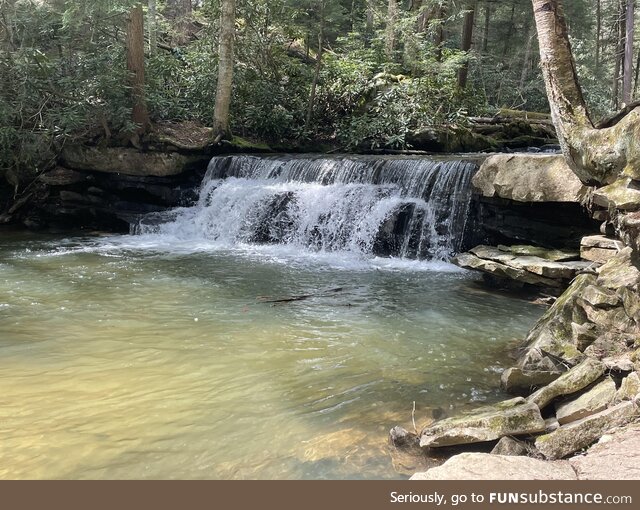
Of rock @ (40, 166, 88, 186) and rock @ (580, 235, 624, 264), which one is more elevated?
Answer: rock @ (40, 166, 88, 186)

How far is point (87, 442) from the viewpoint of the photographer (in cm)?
A: 360

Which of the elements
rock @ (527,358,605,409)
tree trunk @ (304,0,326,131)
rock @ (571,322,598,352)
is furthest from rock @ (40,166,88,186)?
rock @ (527,358,605,409)

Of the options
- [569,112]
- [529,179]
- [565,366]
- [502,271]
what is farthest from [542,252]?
[565,366]

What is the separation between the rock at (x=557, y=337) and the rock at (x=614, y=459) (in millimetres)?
1522

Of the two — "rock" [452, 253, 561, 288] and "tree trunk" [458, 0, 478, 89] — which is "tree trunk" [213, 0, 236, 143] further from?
"rock" [452, 253, 561, 288]

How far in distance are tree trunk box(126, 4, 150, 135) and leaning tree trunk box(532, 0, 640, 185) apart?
10.1 meters

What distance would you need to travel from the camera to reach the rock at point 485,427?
341 centimetres

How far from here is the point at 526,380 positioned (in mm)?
4391

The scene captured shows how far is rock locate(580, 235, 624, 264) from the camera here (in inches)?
240

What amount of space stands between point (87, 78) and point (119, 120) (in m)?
1.26

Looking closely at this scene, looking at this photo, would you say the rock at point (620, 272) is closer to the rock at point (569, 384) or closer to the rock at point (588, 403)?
the rock at point (569, 384)

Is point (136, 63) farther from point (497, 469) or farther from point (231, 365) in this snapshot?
point (497, 469)
